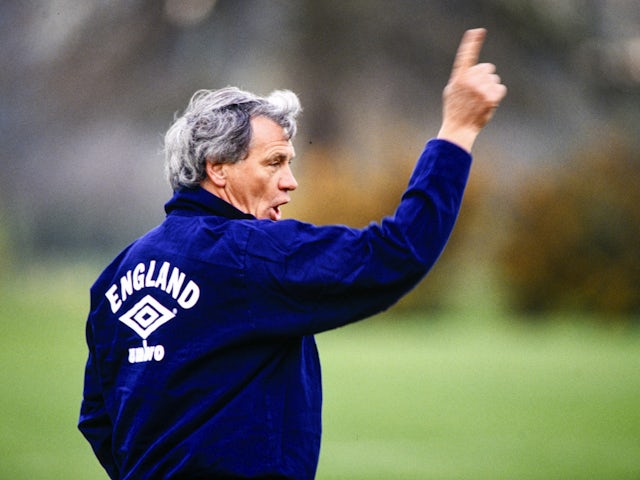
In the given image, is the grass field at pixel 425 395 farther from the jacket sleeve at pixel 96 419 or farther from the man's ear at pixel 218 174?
the man's ear at pixel 218 174

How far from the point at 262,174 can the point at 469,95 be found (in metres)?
0.54

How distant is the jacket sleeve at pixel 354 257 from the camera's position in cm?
175

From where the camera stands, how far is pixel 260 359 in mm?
1877

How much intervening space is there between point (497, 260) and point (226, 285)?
17449 millimetres

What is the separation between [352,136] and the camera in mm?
17250

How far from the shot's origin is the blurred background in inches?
527

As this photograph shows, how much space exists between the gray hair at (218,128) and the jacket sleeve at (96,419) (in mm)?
481

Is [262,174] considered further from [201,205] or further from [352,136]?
[352,136]

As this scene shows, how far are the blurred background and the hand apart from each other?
11.1 m

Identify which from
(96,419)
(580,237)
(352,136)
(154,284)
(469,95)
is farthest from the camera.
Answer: (580,237)

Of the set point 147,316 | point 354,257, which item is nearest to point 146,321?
point 147,316

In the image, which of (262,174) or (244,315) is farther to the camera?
(262,174)

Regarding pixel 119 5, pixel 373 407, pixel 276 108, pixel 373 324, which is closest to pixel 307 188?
pixel 373 324

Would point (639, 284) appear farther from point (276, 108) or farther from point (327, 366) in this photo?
point (276, 108)
